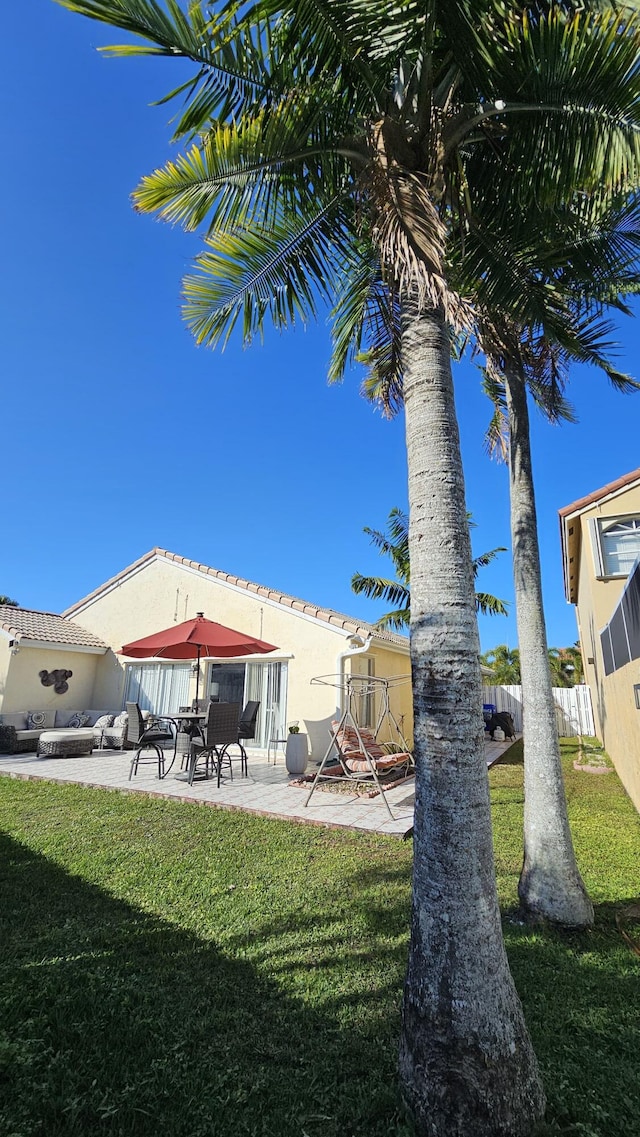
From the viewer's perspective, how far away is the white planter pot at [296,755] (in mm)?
13172

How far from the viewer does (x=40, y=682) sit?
61.1 ft

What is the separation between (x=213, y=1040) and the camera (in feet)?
10.6

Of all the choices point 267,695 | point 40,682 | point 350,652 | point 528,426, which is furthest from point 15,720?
point 528,426

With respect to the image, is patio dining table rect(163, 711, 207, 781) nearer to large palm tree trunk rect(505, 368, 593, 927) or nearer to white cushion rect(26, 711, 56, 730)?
white cushion rect(26, 711, 56, 730)

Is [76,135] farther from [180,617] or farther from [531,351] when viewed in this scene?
[180,617]

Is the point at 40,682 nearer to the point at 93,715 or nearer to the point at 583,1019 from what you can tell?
the point at 93,715

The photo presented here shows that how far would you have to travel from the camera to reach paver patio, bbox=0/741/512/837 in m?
8.50

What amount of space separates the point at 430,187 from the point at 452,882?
4.83 metres

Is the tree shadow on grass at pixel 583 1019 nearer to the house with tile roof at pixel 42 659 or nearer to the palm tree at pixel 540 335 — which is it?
the palm tree at pixel 540 335

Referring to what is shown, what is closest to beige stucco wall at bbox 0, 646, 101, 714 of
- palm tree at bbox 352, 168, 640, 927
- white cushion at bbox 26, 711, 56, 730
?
white cushion at bbox 26, 711, 56, 730

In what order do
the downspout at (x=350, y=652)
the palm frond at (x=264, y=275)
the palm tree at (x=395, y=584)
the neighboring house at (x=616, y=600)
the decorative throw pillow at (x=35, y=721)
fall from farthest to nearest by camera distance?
the palm tree at (x=395, y=584)
the decorative throw pillow at (x=35, y=721)
the downspout at (x=350, y=652)
the neighboring house at (x=616, y=600)
the palm frond at (x=264, y=275)

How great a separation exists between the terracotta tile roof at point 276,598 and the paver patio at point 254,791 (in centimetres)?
408

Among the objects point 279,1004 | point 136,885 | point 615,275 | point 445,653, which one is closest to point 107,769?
point 136,885

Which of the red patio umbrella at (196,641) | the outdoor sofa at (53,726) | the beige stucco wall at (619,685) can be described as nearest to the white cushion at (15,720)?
the outdoor sofa at (53,726)
